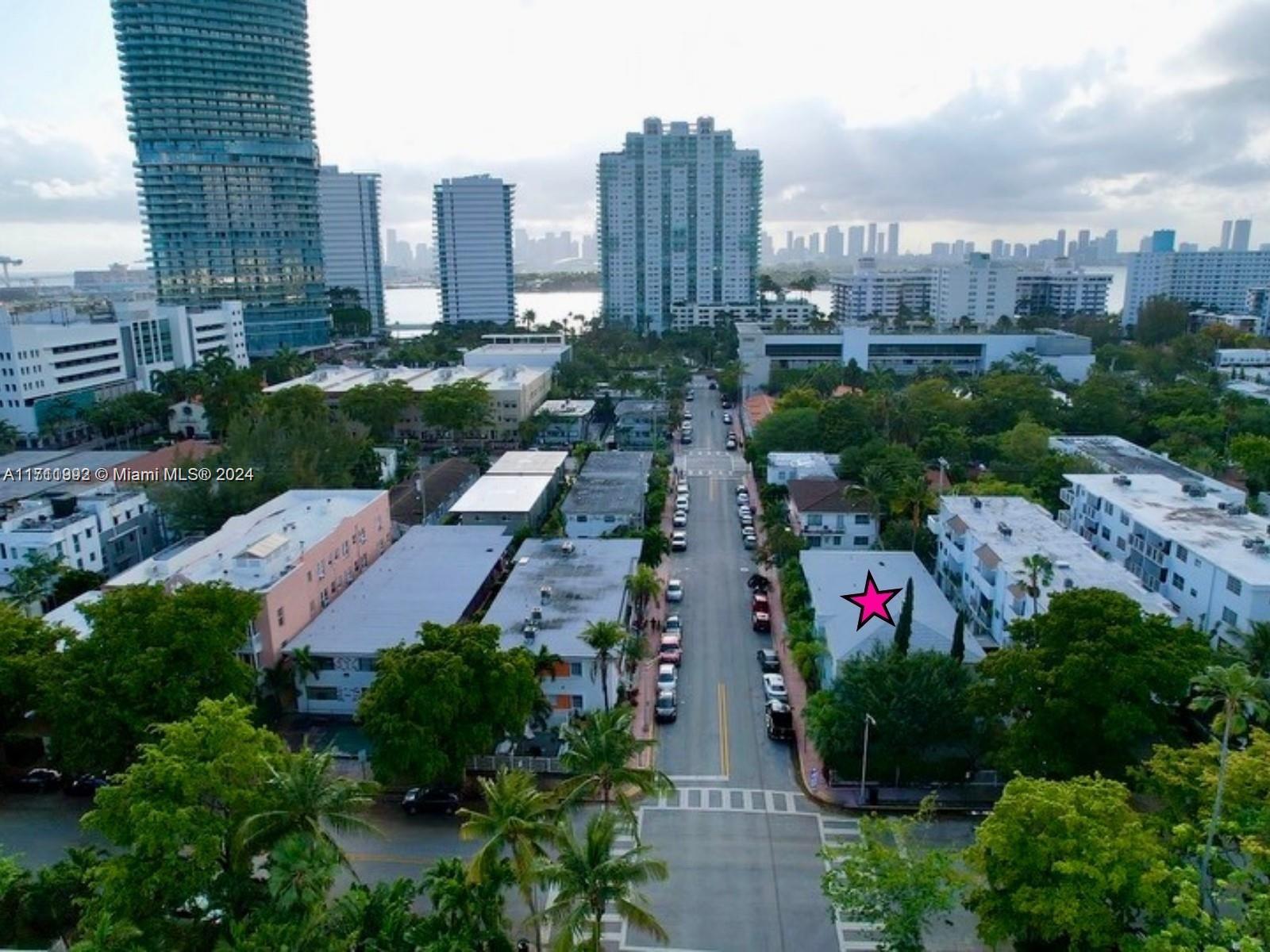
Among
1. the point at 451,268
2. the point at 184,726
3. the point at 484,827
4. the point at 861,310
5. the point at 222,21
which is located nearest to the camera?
the point at 484,827

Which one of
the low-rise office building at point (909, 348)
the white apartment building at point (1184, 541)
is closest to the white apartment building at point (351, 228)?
the low-rise office building at point (909, 348)

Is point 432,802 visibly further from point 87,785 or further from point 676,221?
point 676,221

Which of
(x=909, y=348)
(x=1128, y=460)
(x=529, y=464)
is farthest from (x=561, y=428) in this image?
(x=909, y=348)

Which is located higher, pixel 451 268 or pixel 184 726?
pixel 451 268

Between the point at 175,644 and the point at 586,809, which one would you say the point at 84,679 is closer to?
the point at 175,644

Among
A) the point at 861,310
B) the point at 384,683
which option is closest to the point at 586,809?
the point at 384,683

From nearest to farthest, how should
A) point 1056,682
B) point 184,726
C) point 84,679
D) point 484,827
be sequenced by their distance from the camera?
point 484,827
point 184,726
point 1056,682
point 84,679

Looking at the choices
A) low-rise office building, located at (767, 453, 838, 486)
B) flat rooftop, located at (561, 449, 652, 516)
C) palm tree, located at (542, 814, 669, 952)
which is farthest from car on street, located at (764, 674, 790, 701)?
low-rise office building, located at (767, 453, 838, 486)

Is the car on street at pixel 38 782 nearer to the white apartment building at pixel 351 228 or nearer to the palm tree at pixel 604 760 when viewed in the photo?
the palm tree at pixel 604 760
